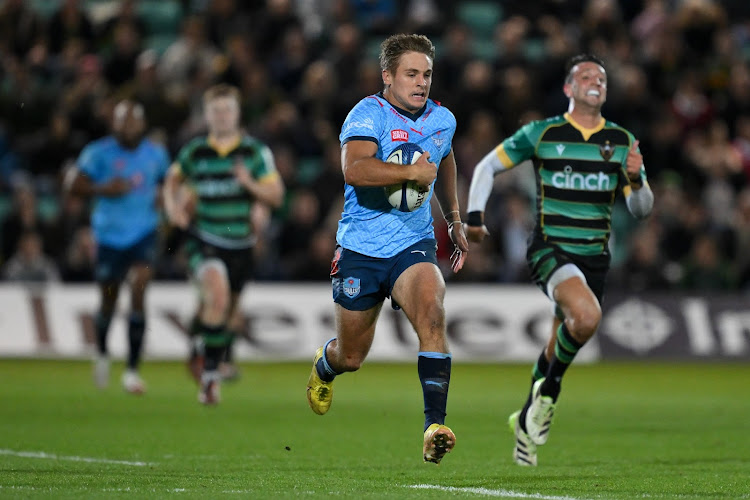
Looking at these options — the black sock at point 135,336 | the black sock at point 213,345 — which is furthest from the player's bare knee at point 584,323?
the black sock at point 135,336

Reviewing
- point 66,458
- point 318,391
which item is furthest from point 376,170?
point 66,458

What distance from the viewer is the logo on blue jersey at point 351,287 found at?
7285 mm

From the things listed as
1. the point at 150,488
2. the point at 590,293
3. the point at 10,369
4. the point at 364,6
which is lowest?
the point at 10,369

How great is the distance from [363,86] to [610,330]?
4.90m

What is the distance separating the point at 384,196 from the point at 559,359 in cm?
171

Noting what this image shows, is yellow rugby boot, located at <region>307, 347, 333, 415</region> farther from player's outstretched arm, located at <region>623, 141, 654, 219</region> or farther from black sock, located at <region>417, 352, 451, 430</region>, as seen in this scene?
player's outstretched arm, located at <region>623, 141, 654, 219</region>

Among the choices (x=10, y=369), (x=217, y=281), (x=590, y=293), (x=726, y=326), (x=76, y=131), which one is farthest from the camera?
(x=76, y=131)

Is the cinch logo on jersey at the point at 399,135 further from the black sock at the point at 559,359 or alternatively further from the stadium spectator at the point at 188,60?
the stadium spectator at the point at 188,60

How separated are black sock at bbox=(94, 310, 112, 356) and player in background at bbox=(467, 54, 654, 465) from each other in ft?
19.2

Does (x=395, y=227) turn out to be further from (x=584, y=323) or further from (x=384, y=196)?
(x=584, y=323)

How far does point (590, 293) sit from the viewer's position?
27.2ft

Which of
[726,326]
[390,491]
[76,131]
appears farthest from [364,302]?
[76,131]

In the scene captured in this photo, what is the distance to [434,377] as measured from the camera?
6988 mm

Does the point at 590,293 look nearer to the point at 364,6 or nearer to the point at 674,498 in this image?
the point at 674,498
